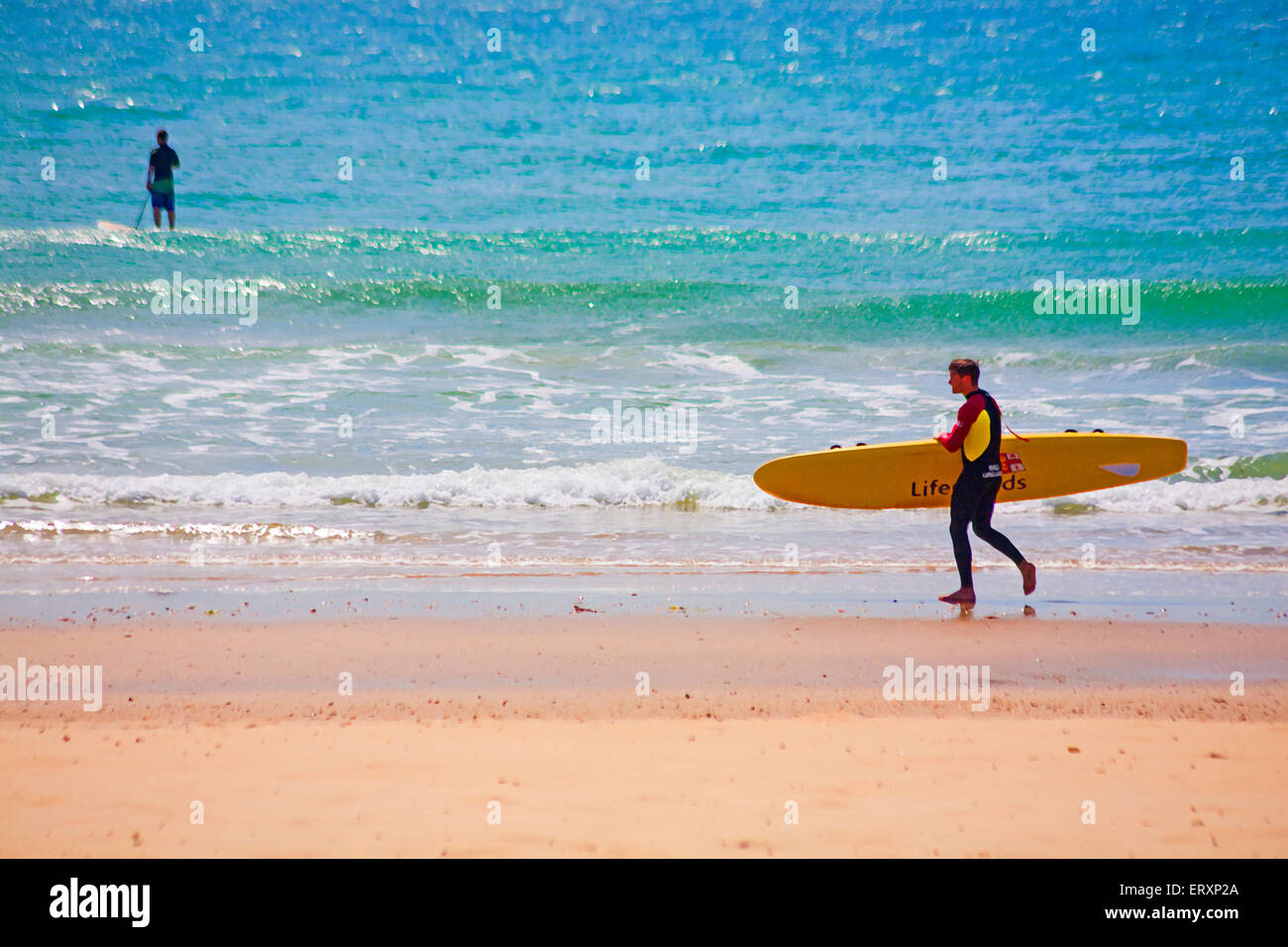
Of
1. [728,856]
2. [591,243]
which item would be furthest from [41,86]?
[728,856]

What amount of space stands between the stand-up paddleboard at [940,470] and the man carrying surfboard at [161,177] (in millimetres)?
14682

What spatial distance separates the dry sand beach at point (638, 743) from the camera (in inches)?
91.5

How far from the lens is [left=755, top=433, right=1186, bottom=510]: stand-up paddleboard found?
22.7 feet

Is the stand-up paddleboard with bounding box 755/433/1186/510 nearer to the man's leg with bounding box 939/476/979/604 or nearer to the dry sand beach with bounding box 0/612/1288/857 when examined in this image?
the man's leg with bounding box 939/476/979/604

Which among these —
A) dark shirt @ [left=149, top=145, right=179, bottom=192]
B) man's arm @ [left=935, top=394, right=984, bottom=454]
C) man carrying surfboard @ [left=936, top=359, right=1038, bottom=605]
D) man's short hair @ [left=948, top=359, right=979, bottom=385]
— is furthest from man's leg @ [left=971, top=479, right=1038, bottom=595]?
dark shirt @ [left=149, top=145, right=179, bottom=192]

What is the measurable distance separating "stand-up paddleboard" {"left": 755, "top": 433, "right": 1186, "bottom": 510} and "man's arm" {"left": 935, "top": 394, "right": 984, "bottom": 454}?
1460mm

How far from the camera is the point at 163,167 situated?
1798cm

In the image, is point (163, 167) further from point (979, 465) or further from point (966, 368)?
point (979, 465)

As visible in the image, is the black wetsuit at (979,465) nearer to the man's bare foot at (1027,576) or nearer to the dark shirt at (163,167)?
the man's bare foot at (1027,576)

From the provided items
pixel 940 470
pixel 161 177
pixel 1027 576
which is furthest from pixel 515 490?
pixel 161 177

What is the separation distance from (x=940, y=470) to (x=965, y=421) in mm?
1581

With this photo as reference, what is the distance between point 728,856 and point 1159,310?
59.3 feet

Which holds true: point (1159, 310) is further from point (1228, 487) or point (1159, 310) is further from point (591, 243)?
point (591, 243)

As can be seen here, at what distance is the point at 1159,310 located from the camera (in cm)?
1719
